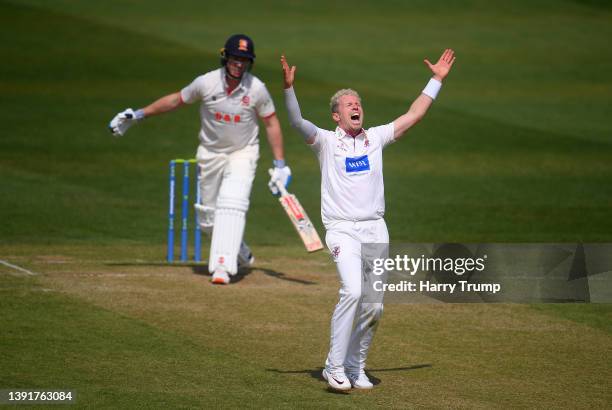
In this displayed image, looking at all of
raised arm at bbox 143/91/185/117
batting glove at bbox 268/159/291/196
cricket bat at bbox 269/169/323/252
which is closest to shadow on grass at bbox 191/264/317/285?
cricket bat at bbox 269/169/323/252

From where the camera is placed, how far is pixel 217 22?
31875mm

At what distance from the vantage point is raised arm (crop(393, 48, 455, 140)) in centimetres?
870

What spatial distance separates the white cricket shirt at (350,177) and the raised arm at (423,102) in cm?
26

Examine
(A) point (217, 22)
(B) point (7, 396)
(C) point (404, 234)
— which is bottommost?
(B) point (7, 396)

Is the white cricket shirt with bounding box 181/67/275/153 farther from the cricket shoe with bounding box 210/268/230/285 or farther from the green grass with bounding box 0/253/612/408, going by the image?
the green grass with bounding box 0/253/612/408

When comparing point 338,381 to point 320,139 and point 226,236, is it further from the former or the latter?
point 226,236

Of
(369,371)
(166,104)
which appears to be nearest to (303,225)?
(166,104)

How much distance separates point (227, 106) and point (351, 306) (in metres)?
4.39

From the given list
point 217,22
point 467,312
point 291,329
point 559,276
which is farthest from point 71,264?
point 217,22

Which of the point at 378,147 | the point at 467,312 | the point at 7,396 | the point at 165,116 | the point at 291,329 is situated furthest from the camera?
the point at 165,116

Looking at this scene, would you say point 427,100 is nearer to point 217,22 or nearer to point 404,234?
point 404,234

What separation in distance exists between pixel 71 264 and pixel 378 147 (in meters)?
5.09

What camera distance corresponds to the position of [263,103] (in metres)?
12.1

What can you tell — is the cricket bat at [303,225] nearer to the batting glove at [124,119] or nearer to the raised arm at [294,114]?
the batting glove at [124,119]
